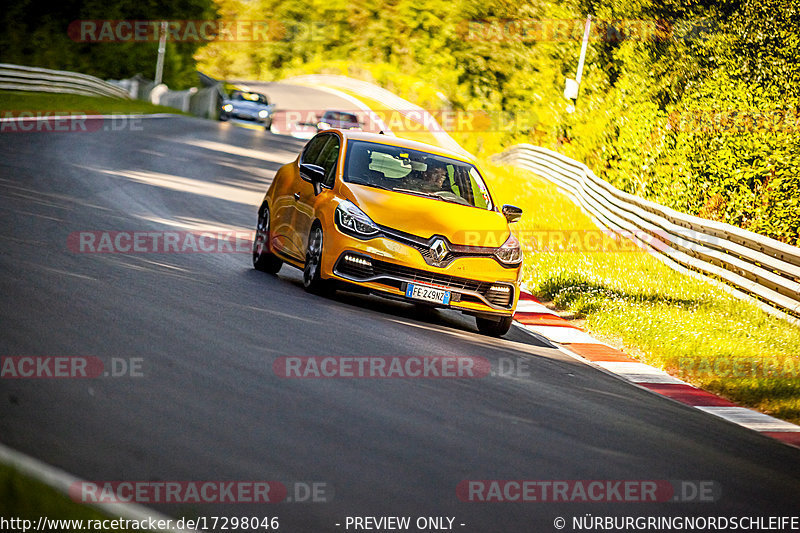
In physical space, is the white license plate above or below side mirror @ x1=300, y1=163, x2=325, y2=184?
below

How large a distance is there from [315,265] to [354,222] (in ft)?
2.18

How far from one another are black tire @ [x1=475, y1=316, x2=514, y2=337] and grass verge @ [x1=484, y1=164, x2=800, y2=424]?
151 cm

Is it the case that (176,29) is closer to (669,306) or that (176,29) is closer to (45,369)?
(669,306)

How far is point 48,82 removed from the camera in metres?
41.7

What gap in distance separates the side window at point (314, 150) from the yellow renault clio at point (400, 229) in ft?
0.72

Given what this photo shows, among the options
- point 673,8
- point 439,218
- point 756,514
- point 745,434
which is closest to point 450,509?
point 756,514

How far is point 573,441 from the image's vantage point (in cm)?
671

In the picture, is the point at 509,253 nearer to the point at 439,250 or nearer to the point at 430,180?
the point at 439,250

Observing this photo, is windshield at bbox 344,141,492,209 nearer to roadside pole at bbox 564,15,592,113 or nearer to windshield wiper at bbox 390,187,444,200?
windshield wiper at bbox 390,187,444,200

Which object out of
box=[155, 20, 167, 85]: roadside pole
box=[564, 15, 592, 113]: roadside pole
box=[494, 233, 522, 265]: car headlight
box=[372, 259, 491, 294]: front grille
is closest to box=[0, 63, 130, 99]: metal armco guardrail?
box=[155, 20, 167, 85]: roadside pole

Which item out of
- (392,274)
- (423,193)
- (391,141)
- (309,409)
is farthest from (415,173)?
(309,409)

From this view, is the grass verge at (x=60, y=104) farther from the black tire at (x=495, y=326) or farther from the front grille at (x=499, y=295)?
the front grille at (x=499, y=295)

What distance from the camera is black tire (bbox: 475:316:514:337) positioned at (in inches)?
428

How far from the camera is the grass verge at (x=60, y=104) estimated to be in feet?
104
